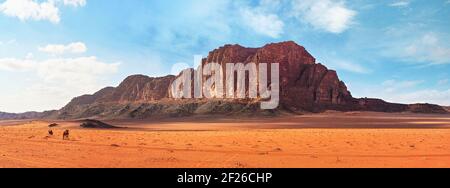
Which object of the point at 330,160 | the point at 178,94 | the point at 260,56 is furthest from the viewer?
the point at 178,94

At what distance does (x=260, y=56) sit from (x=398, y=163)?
140m

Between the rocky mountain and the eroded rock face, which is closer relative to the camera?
the rocky mountain

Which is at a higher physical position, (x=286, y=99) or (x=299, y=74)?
(x=299, y=74)

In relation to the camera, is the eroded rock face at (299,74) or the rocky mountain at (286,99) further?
the eroded rock face at (299,74)

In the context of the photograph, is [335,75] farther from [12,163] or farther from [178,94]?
[12,163]

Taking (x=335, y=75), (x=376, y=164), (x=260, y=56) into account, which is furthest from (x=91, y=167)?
(x=335, y=75)

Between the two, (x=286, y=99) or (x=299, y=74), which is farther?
(x=299, y=74)

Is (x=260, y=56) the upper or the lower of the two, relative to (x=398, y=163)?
upper

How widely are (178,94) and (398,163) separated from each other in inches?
6601

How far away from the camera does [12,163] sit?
12.4 metres
